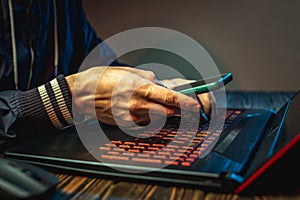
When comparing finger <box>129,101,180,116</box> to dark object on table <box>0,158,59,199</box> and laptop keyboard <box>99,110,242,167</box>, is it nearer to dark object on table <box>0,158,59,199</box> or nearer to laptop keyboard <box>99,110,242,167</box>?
laptop keyboard <box>99,110,242,167</box>

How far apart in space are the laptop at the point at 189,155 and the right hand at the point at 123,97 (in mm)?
33

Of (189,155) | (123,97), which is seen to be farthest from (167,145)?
(123,97)

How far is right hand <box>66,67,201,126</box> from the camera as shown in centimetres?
63

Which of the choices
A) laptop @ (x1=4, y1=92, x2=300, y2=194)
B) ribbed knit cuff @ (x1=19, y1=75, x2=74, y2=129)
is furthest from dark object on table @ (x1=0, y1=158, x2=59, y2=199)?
ribbed knit cuff @ (x1=19, y1=75, x2=74, y2=129)

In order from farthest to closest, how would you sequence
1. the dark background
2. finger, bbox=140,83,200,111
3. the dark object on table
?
1. the dark background
2. finger, bbox=140,83,200,111
3. the dark object on table

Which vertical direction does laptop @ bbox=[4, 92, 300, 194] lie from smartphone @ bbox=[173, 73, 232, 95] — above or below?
below

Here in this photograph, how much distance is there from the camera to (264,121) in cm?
69

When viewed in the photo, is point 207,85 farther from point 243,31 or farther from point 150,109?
point 243,31

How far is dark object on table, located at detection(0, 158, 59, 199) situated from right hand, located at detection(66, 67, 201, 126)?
0.25 meters

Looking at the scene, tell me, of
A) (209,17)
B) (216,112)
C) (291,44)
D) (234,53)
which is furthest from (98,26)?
(216,112)

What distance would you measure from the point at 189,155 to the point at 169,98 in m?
0.16

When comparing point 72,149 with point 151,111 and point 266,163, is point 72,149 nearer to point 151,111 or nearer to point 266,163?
point 151,111

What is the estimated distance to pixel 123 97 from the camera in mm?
668

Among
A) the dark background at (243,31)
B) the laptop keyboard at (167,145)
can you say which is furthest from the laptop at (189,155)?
the dark background at (243,31)
